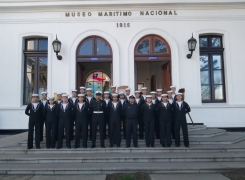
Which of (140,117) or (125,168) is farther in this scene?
(140,117)

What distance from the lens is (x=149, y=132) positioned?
7.56 m

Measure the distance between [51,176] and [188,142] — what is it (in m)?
4.30

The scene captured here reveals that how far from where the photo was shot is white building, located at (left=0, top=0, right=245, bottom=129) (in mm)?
10977

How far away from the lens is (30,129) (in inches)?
294

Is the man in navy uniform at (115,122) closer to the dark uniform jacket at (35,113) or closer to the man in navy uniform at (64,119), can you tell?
the man in navy uniform at (64,119)

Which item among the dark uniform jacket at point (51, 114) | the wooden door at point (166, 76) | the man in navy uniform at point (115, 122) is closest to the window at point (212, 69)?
the wooden door at point (166, 76)

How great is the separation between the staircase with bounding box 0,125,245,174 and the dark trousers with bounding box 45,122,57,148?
24cm

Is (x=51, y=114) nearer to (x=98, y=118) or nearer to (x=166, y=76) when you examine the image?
(x=98, y=118)

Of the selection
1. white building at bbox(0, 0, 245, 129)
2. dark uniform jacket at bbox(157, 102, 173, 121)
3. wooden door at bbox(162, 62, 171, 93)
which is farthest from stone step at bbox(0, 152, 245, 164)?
wooden door at bbox(162, 62, 171, 93)

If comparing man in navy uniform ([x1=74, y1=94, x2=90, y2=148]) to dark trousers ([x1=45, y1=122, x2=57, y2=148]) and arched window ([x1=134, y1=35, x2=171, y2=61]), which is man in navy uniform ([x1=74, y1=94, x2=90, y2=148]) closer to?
dark trousers ([x1=45, y1=122, x2=57, y2=148])

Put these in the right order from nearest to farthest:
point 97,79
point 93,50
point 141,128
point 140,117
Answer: point 140,117, point 141,128, point 93,50, point 97,79

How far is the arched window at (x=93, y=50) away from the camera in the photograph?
11.3 metres

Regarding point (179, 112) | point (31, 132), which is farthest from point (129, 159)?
point (31, 132)

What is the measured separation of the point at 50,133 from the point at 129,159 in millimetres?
2784
